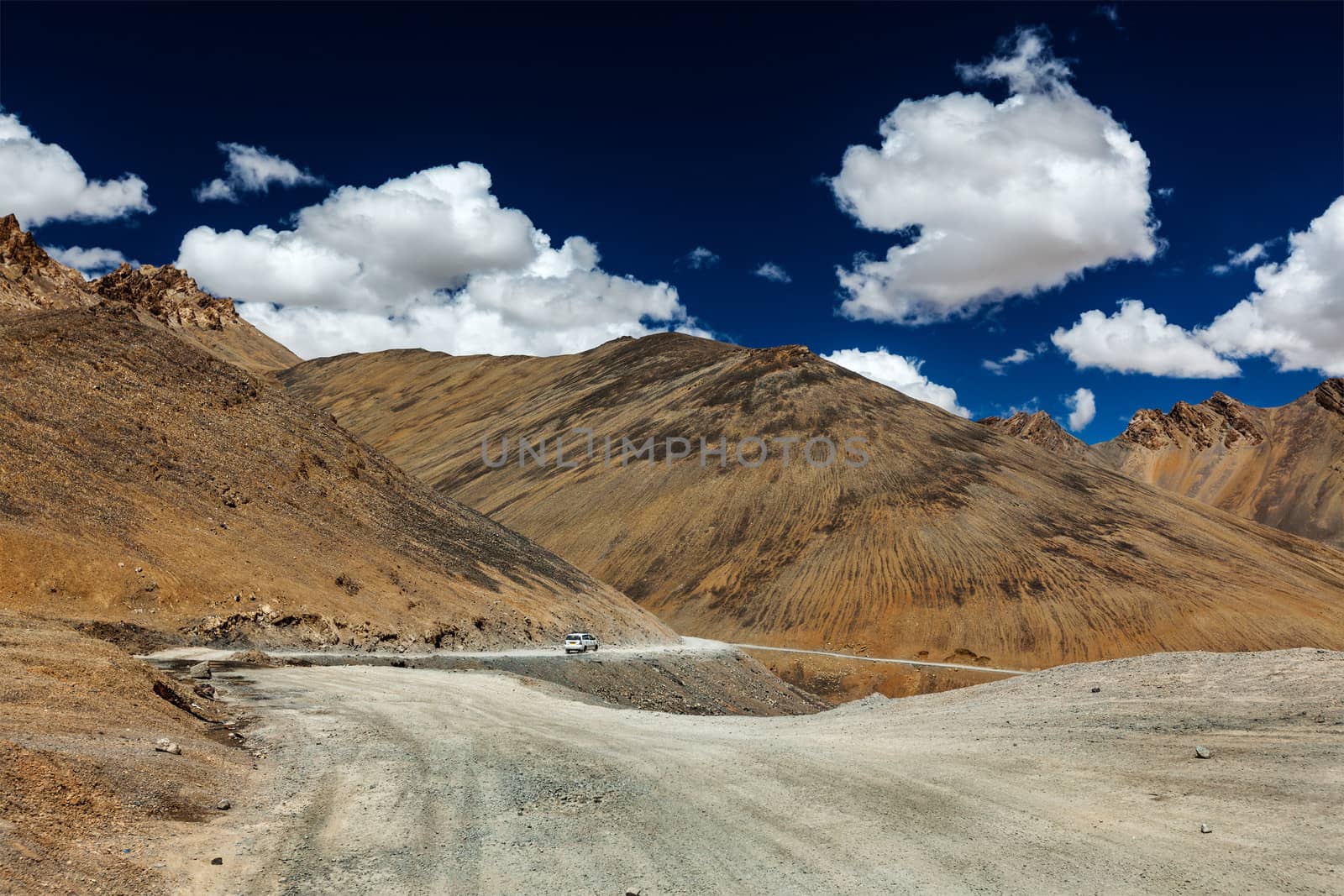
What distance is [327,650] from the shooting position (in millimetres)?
29891

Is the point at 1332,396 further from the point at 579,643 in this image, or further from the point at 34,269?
the point at 34,269

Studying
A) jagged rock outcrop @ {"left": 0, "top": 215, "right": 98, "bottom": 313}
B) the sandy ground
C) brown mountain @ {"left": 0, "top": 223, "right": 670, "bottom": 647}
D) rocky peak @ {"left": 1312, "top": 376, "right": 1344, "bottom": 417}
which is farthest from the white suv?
rocky peak @ {"left": 1312, "top": 376, "right": 1344, "bottom": 417}

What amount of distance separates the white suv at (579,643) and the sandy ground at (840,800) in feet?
67.1

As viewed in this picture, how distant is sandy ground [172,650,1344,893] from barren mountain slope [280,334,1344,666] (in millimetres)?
49582

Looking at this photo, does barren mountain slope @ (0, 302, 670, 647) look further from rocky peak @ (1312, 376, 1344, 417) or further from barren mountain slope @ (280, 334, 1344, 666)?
rocky peak @ (1312, 376, 1344, 417)

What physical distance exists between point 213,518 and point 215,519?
71 mm

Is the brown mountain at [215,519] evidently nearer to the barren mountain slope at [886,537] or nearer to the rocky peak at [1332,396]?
the barren mountain slope at [886,537]

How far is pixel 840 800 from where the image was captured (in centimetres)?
1115

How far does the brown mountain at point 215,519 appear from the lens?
27.5m

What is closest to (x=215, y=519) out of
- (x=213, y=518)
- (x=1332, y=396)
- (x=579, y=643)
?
(x=213, y=518)

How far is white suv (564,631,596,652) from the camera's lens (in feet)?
123

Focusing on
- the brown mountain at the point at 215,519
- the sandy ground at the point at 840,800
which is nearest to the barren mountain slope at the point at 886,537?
the brown mountain at the point at 215,519

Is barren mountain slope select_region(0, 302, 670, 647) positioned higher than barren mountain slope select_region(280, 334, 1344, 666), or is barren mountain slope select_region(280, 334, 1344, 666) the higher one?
barren mountain slope select_region(280, 334, 1344, 666)

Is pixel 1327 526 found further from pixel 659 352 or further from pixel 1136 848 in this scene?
pixel 1136 848
